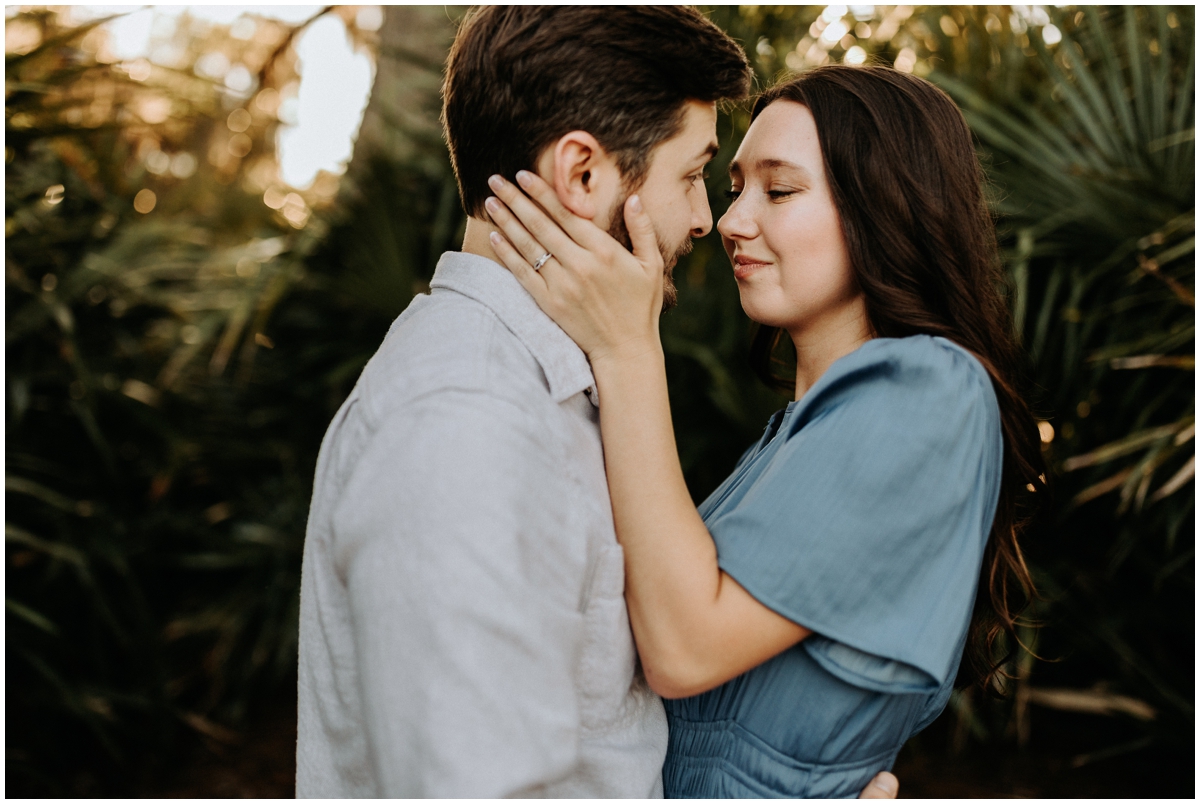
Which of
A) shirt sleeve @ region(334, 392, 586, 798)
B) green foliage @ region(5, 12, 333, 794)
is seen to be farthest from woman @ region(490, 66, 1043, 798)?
green foliage @ region(5, 12, 333, 794)

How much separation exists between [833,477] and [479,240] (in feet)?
2.20

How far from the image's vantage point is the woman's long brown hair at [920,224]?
1.55 meters

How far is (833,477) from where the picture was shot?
1232mm

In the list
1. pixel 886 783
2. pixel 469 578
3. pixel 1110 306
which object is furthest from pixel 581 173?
pixel 1110 306

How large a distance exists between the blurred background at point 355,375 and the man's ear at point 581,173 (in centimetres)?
132

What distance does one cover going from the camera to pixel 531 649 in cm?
95

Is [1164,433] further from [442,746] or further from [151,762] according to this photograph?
[151,762]

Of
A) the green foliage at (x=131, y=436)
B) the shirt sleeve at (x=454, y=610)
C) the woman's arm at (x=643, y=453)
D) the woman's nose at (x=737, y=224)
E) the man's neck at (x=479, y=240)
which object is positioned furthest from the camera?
the green foliage at (x=131, y=436)

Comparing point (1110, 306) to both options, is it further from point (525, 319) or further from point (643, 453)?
point (525, 319)

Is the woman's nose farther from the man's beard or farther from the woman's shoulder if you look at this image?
the woman's shoulder

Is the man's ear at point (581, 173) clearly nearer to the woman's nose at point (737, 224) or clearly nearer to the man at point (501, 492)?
the man at point (501, 492)

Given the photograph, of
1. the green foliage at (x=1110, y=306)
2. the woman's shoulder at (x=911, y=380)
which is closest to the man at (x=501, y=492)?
the woman's shoulder at (x=911, y=380)

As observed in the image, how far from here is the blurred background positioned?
3.01 meters

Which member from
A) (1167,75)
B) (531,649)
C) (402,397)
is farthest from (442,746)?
(1167,75)
